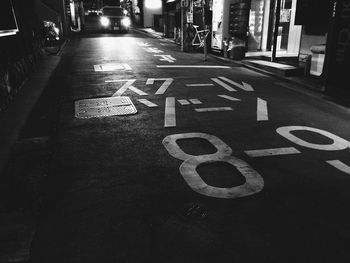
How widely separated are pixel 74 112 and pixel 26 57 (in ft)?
17.9

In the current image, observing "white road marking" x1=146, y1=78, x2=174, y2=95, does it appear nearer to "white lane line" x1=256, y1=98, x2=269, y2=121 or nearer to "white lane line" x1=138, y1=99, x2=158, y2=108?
"white lane line" x1=138, y1=99, x2=158, y2=108

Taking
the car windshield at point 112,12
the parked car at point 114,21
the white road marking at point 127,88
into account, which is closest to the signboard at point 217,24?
the white road marking at point 127,88

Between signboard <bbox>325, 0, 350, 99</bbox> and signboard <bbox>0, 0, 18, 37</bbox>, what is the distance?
854 centimetres

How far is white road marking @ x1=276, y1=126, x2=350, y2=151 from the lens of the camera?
18.7 ft

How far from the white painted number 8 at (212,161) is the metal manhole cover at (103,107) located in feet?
6.67

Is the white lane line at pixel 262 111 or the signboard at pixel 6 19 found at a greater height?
the signboard at pixel 6 19

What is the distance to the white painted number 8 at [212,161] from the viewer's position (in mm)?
4219

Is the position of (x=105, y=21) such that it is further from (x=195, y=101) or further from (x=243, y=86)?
(x=195, y=101)

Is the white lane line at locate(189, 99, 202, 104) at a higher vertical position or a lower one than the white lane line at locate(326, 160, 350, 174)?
higher

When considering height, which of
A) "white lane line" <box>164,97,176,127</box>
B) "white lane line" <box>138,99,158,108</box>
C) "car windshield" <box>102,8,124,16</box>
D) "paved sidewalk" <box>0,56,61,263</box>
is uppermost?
"car windshield" <box>102,8,124,16</box>

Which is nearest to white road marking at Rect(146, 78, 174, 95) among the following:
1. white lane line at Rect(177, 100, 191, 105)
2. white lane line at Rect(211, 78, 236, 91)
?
white lane line at Rect(177, 100, 191, 105)

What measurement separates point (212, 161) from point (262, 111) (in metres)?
3.29

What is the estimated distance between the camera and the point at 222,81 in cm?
1135

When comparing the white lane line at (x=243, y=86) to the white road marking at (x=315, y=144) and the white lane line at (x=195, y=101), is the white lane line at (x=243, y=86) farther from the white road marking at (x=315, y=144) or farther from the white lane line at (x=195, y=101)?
the white road marking at (x=315, y=144)
